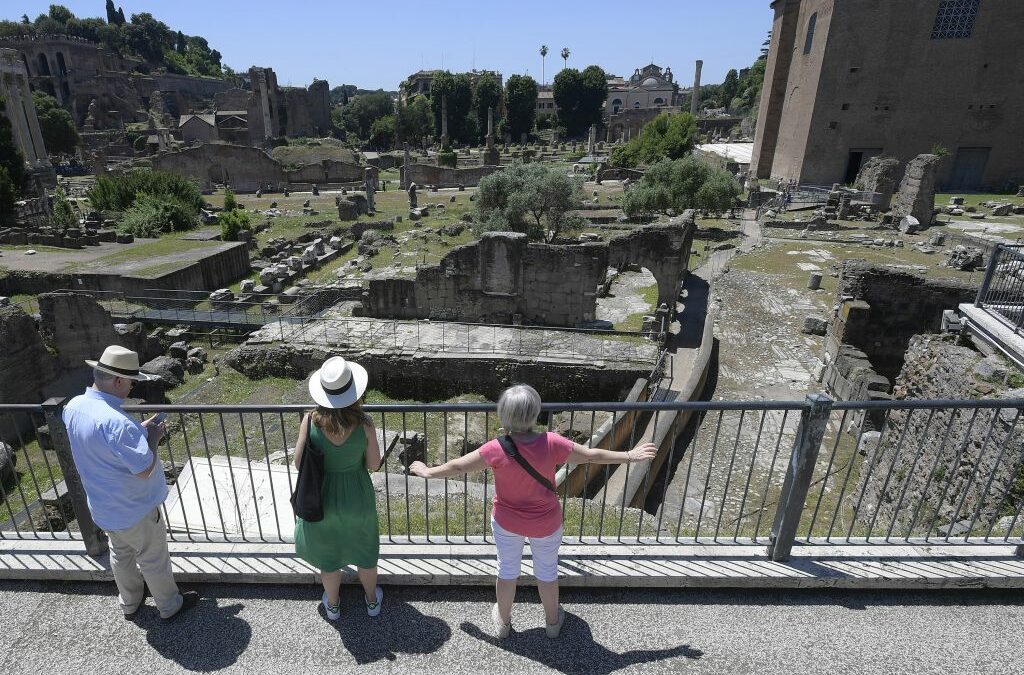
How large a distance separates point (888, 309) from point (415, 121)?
76686 mm

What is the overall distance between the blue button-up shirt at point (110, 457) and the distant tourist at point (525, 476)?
5.12 feet

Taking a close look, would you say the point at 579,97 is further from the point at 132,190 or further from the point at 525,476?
the point at 525,476

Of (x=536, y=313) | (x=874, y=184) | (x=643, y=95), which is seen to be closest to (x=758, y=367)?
(x=536, y=313)

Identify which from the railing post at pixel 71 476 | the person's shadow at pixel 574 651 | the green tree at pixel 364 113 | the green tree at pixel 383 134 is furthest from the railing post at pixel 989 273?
the green tree at pixel 364 113

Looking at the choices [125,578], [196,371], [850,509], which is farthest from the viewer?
[196,371]

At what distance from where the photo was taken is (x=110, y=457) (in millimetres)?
3092

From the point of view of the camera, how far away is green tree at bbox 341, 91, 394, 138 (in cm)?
8862

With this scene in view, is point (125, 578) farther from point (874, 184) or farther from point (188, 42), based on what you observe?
point (188, 42)

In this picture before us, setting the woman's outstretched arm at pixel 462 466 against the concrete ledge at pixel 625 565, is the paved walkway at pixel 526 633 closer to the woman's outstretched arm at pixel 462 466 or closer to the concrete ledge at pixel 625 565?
the concrete ledge at pixel 625 565

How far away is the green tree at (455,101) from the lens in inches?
3091

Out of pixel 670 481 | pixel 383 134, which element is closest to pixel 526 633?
pixel 670 481

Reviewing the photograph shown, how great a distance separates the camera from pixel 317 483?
120 inches

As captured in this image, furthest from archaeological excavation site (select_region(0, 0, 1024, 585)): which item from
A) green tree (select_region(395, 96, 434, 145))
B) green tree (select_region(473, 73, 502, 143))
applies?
green tree (select_region(473, 73, 502, 143))

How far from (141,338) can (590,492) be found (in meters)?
13.6
